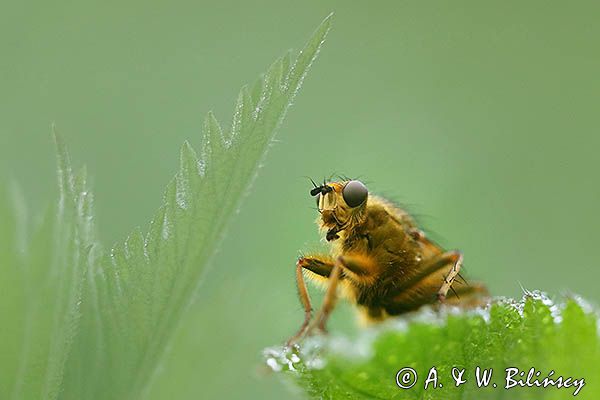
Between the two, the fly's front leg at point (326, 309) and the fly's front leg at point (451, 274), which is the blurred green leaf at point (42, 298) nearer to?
the fly's front leg at point (326, 309)

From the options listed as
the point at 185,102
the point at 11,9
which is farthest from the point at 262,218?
the point at 11,9

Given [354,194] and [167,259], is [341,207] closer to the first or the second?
[354,194]

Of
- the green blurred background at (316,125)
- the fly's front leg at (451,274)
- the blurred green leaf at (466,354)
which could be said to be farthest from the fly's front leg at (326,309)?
the blurred green leaf at (466,354)

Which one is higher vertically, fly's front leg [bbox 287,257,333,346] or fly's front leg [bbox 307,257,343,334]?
fly's front leg [bbox 287,257,333,346]

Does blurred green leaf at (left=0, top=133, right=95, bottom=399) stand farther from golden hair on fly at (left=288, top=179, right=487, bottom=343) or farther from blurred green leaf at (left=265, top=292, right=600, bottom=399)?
golden hair on fly at (left=288, top=179, right=487, bottom=343)

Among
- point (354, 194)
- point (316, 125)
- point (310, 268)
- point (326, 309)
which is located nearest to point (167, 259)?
point (326, 309)

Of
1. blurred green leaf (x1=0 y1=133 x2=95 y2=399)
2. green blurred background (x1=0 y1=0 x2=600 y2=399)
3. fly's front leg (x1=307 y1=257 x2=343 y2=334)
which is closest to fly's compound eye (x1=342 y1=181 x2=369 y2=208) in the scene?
green blurred background (x1=0 y1=0 x2=600 y2=399)
